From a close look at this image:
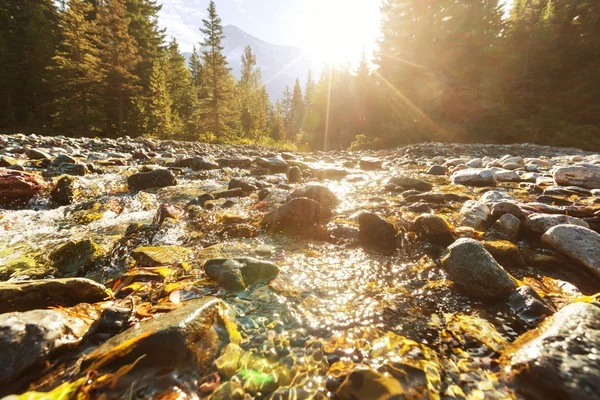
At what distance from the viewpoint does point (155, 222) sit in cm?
378

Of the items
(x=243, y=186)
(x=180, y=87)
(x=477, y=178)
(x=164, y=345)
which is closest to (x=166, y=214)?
(x=243, y=186)

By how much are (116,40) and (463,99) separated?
29721 millimetres

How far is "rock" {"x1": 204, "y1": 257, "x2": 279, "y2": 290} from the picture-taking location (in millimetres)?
2170

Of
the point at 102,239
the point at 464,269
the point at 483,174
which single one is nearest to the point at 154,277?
the point at 102,239

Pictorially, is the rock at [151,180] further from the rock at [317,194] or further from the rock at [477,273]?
the rock at [477,273]

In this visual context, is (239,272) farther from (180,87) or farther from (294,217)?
(180,87)

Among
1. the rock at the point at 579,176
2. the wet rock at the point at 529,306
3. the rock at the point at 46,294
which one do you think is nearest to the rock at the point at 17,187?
the rock at the point at 46,294

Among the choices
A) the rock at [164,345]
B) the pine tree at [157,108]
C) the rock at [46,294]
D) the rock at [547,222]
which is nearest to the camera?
the rock at [164,345]

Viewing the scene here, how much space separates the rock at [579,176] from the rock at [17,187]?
10.0 meters

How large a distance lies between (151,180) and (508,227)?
22.4 ft

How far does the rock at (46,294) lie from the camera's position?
1.58 m

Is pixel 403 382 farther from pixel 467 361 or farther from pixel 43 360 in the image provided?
pixel 43 360

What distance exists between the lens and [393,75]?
25953mm

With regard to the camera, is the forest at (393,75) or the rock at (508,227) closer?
the rock at (508,227)
